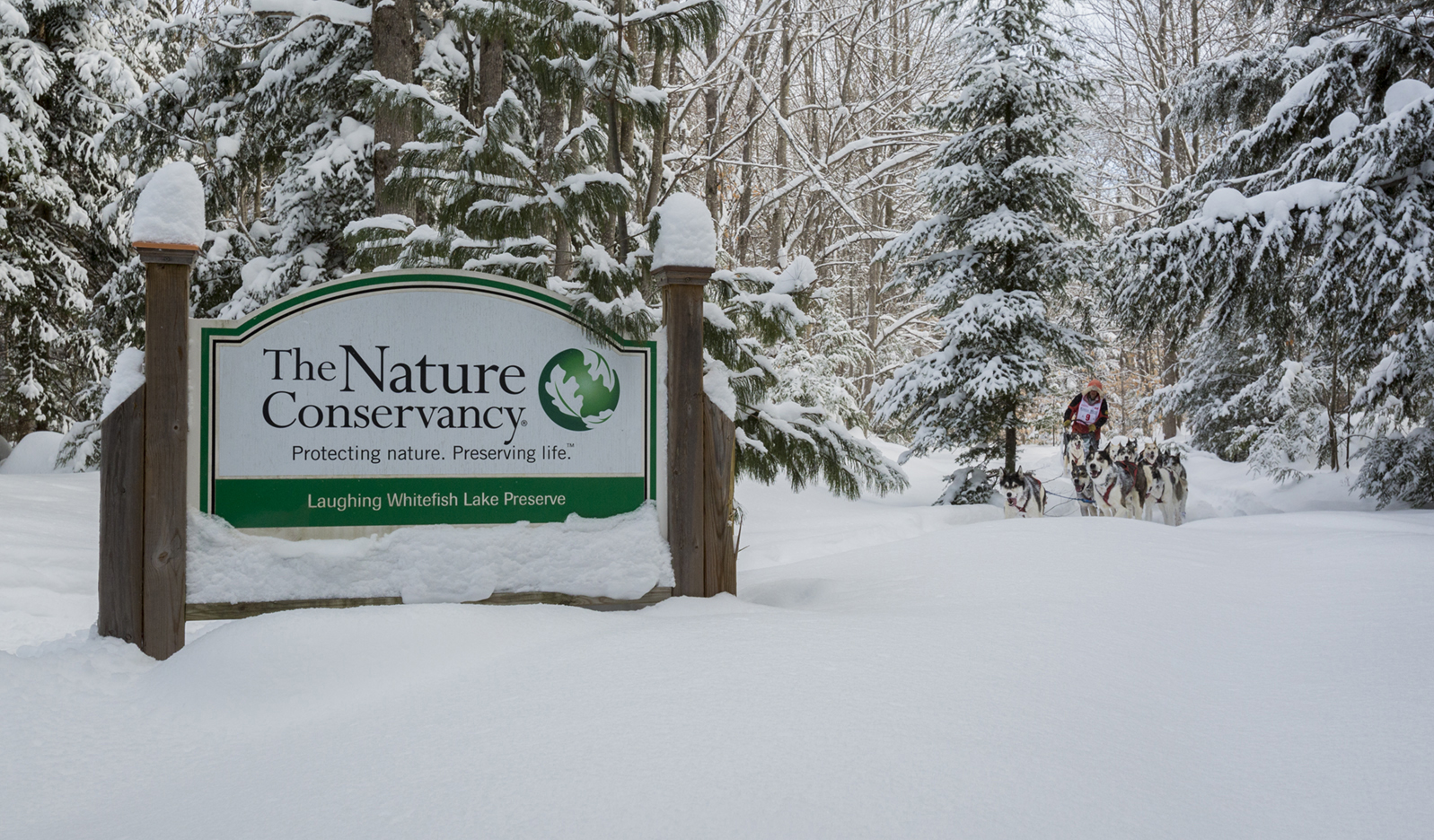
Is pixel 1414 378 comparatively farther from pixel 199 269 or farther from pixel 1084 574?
pixel 199 269

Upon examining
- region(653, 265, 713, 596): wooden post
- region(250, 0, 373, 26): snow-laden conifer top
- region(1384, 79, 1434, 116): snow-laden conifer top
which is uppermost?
region(250, 0, 373, 26): snow-laden conifer top

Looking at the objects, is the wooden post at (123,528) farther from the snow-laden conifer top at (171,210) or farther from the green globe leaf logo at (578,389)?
the green globe leaf logo at (578,389)

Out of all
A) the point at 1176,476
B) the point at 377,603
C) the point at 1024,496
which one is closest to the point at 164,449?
the point at 377,603

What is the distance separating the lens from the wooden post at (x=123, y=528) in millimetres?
3477

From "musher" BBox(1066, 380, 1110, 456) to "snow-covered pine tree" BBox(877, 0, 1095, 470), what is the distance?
0.62 m

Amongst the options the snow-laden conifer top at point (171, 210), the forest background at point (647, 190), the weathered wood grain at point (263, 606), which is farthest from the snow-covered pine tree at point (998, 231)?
the snow-laden conifer top at point (171, 210)

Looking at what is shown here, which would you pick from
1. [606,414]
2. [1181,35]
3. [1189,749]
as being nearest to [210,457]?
[606,414]

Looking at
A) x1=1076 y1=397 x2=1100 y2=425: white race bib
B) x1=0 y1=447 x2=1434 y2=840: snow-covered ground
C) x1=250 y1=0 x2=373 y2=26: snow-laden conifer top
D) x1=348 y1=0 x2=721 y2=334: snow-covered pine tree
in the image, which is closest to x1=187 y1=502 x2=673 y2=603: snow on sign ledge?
x1=0 y1=447 x2=1434 y2=840: snow-covered ground

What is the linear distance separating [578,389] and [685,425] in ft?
1.73

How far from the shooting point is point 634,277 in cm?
484

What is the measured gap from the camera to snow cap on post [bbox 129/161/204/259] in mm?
3459

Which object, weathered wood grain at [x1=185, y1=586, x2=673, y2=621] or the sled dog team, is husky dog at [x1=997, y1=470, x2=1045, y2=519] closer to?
the sled dog team

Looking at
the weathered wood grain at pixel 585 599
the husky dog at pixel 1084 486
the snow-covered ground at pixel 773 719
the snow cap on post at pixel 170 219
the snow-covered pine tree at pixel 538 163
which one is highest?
the snow-covered pine tree at pixel 538 163

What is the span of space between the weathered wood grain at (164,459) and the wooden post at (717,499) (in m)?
2.19
